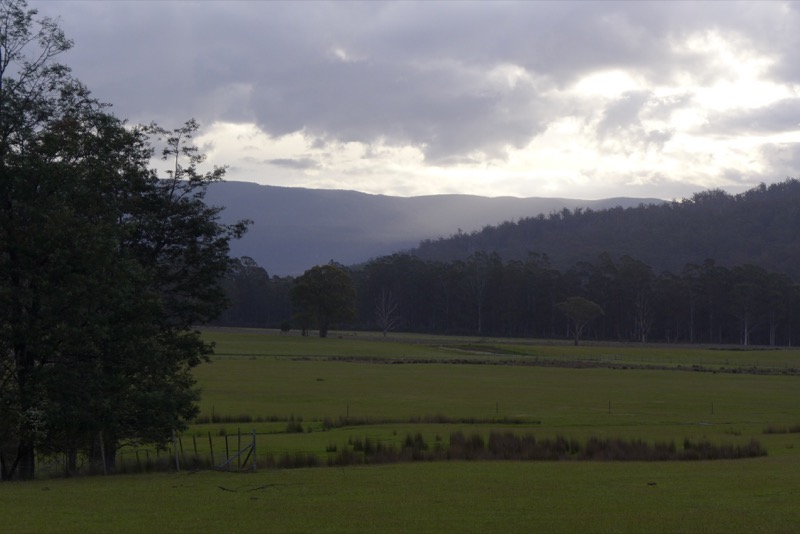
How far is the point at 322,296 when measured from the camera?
13800 cm

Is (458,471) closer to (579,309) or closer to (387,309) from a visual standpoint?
(579,309)

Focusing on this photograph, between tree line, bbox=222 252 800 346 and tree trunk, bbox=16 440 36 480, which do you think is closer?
tree trunk, bbox=16 440 36 480

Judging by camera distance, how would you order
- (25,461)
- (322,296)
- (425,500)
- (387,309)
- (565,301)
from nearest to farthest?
1. (425,500)
2. (25,461)
3. (322,296)
4. (565,301)
5. (387,309)


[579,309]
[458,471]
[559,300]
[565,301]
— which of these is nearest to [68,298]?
[458,471]

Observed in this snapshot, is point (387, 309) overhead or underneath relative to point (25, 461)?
overhead

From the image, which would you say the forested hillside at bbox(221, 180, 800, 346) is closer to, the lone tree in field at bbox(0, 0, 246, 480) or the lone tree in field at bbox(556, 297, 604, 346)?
the lone tree in field at bbox(556, 297, 604, 346)

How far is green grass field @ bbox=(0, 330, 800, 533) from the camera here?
1612cm

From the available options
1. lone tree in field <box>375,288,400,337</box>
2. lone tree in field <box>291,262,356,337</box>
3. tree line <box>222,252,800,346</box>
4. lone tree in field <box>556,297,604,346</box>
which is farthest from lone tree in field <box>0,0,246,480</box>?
lone tree in field <box>375,288,400,337</box>

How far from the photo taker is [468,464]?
2583cm

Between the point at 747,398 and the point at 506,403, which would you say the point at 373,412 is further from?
the point at 747,398

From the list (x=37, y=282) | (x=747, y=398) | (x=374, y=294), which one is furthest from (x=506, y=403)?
(x=374, y=294)

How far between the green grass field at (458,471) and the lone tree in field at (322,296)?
59033 mm

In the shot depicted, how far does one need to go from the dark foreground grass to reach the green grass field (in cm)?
6

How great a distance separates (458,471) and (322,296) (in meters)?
115
